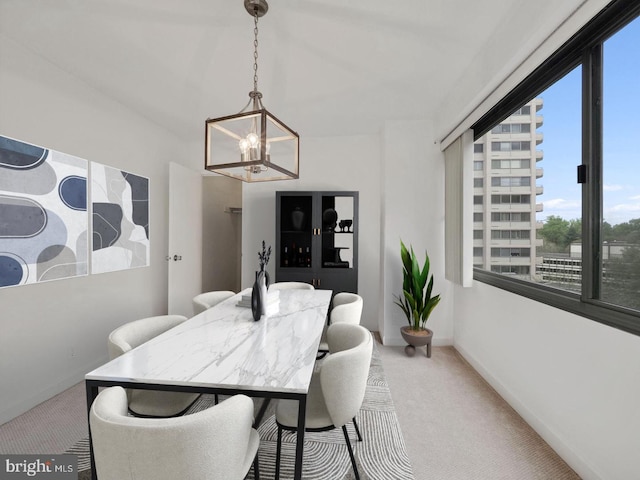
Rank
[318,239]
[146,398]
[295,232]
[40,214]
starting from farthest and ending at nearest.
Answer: [295,232]
[318,239]
[40,214]
[146,398]

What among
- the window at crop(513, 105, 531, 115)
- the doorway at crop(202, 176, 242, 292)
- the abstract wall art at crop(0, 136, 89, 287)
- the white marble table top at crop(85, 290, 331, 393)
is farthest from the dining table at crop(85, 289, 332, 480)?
the doorway at crop(202, 176, 242, 292)

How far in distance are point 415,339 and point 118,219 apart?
3143 millimetres

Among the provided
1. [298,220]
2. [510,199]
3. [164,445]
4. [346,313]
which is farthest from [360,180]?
[164,445]

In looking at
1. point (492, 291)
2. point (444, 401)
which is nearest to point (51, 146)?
point (444, 401)

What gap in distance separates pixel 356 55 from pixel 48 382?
335 cm

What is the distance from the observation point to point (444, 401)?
2.17 m

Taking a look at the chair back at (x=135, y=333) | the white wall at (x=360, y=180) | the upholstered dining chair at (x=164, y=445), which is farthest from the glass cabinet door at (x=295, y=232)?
the upholstered dining chair at (x=164, y=445)

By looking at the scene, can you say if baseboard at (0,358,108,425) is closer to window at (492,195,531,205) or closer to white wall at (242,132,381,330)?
white wall at (242,132,381,330)

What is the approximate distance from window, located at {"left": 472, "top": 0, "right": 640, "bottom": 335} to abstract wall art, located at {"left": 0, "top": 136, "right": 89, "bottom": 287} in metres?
3.45

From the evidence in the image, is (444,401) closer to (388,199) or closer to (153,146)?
(388,199)

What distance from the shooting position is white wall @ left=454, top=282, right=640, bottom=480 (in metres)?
1.28

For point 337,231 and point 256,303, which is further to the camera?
point 337,231

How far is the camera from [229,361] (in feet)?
3.90

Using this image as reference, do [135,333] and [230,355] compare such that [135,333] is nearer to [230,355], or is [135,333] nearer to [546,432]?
[230,355]
